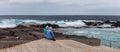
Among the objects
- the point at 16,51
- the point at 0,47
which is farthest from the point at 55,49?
the point at 0,47

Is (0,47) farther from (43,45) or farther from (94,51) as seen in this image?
(94,51)

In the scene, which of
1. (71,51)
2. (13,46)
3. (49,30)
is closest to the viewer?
(71,51)

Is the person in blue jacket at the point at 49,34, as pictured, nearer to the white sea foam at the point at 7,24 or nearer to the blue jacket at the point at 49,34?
the blue jacket at the point at 49,34

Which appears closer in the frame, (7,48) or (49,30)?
(7,48)

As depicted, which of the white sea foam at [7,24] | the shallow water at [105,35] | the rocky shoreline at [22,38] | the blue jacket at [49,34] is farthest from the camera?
the white sea foam at [7,24]

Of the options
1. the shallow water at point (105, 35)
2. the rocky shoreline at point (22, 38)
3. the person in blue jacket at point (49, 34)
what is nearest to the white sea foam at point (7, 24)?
the shallow water at point (105, 35)

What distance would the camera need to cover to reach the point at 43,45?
1714cm

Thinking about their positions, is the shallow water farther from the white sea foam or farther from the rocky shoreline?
the white sea foam

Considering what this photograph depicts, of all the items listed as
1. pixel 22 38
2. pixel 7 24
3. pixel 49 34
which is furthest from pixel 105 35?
Result: pixel 7 24

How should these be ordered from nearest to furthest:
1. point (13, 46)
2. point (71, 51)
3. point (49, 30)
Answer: point (71, 51)
point (13, 46)
point (49, 30)

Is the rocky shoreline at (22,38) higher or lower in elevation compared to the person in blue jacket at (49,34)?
lower

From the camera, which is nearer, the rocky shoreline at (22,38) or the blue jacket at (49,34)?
the blue jacket at (49,34)

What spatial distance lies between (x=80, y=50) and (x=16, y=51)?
9.87 ft

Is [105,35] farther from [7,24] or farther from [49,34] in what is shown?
[7,24]
